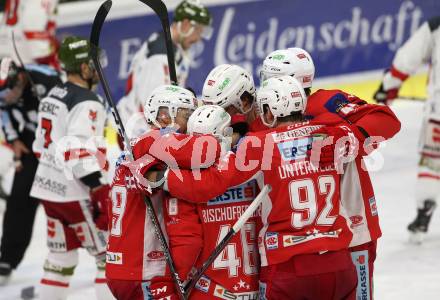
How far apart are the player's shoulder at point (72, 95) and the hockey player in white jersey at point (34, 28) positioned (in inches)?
93.2

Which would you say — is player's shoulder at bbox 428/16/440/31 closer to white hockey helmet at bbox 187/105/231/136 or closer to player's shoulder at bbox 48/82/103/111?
player's shoulder at bbox 48/82/103/111

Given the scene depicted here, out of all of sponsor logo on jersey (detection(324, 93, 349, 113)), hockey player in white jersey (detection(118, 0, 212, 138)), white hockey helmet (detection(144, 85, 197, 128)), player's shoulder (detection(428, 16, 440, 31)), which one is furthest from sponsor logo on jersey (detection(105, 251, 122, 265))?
player's shoulder (detection(428, 16, 440, 31))

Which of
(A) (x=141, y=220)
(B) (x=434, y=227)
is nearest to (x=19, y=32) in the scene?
(B) (x=434, y=227)

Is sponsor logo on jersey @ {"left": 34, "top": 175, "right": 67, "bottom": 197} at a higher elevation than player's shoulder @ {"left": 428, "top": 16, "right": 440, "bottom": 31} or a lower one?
lower

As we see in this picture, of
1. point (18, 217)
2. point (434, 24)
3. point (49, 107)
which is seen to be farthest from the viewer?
point (434, 24)

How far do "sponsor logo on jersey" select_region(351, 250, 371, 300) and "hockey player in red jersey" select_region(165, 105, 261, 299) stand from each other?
1.70 ft

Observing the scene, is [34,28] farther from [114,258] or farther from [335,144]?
[335,144]

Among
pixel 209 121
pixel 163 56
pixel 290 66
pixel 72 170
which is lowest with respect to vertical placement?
pixel 72 170

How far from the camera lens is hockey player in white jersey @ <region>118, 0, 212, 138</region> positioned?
264 inches

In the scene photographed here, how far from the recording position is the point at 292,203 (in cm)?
395

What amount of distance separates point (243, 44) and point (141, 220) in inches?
234

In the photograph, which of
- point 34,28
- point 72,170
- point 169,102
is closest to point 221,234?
point 169,102

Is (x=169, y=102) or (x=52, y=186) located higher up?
(x=169, y=102)

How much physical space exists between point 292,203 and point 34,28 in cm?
447
